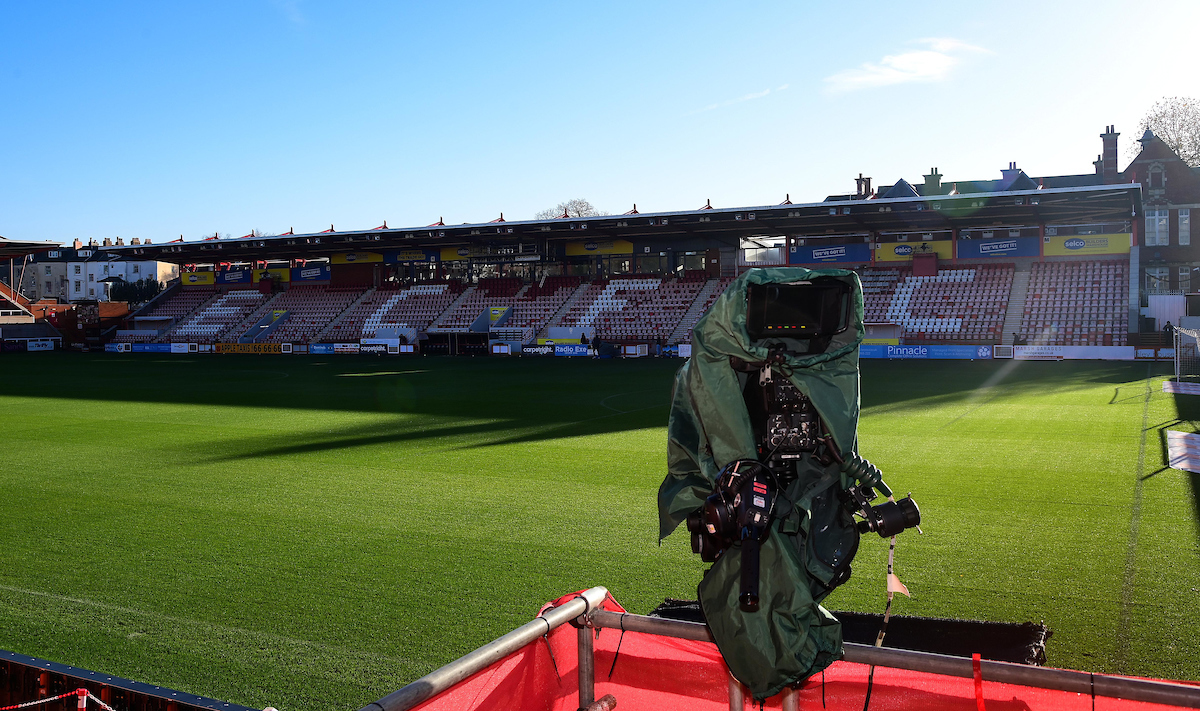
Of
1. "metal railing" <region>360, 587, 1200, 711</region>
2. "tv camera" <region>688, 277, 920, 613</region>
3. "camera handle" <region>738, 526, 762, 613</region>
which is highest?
"tv camera" <region>688, 277, 920, 613</region>

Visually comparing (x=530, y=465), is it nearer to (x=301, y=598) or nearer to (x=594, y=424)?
(x=594, y=424)

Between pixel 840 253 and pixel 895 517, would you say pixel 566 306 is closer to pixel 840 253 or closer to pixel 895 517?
pixel 840 253

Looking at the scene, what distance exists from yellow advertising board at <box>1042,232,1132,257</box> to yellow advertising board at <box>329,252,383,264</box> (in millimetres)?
37736

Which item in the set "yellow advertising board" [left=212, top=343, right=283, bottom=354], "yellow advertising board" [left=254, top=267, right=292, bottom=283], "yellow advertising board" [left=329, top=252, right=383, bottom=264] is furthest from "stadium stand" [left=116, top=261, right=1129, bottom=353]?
"yellow advertising board" [left=329, top=252, right=383, bottom=264]

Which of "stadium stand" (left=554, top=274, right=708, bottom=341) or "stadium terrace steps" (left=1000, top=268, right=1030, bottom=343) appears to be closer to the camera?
"stadium terrace steps" (left=1000, top=268, right=1030, bottom=343)

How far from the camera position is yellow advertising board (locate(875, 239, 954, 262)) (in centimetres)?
4153

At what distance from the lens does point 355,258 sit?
54.4m

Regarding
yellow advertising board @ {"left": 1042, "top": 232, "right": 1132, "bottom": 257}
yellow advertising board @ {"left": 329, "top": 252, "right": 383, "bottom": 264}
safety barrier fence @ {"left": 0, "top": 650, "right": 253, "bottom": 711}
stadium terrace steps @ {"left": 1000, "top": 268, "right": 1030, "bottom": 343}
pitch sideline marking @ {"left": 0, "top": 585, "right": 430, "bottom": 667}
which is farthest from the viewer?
yellow advertising board @ {"left": 329, "top": 252, "right": 383, "bottom": 264}

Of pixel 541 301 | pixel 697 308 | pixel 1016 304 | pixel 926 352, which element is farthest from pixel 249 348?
pixel 1016 304

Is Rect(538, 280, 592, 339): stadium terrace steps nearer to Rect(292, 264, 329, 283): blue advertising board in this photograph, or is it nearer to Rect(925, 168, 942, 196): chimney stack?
Rect(292, 264, 329, 283): blue advertising board

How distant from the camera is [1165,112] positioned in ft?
194

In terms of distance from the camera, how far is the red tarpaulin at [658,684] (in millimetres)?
3363

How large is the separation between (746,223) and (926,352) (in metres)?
10.5

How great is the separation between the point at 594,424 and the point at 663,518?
13649 millimetres
